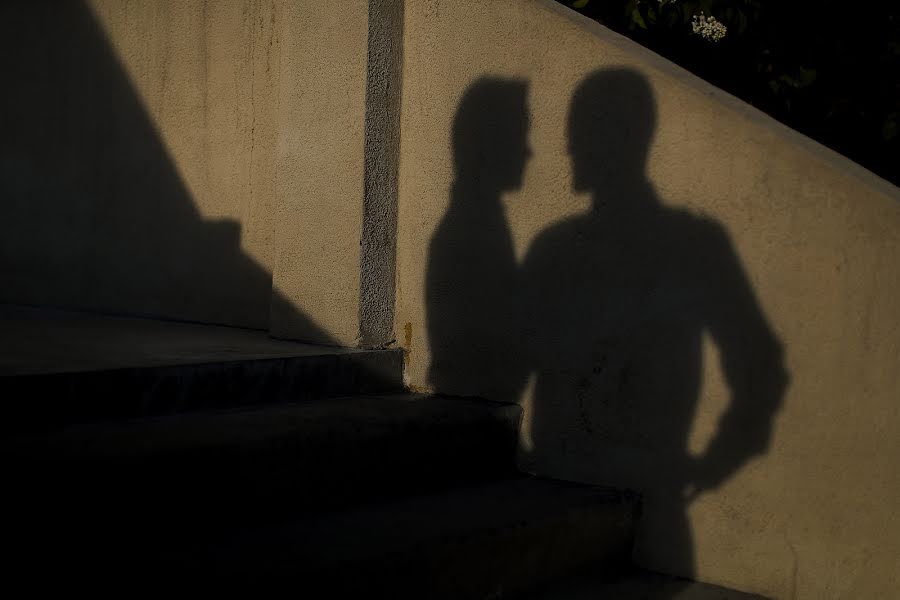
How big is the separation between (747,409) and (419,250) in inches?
57.8

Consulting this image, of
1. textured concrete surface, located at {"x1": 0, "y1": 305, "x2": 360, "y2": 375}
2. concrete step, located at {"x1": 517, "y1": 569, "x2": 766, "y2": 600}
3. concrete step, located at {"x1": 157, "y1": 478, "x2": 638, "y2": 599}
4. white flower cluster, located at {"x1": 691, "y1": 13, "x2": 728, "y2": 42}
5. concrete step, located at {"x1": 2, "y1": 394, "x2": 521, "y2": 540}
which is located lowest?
concrete step, located at {"x1": 517, "y1": 569, "x2": 766, "y2": 600}

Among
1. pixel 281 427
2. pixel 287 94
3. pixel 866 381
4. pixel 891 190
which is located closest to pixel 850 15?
pixel 891 190

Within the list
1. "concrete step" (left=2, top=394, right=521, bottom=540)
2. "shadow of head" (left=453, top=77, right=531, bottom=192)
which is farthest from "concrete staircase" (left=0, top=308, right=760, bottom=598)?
"shadow of head" (left=453, top=77, right=531, bottom=192)

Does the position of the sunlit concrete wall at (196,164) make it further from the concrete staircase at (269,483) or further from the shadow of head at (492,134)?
the concrete staircase at (269,483)

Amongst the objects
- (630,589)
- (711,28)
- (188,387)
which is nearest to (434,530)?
(630,589)

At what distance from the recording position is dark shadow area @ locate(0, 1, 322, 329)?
492cm

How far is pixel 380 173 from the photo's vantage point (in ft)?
13.6

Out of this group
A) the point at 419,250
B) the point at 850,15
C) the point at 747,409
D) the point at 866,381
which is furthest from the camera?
the point at 850,15

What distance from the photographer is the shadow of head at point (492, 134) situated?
152 inches

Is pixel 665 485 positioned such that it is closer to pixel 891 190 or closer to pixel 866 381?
pixel 866 381

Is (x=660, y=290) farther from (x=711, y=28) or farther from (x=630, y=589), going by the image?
(x=711, y=28)

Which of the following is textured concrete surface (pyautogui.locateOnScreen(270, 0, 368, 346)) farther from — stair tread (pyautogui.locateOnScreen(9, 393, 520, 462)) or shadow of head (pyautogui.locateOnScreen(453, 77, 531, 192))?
stair tread (pyautogui.locateOnScreen(9, 393, 520, 462))

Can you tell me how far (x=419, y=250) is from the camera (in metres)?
4.16

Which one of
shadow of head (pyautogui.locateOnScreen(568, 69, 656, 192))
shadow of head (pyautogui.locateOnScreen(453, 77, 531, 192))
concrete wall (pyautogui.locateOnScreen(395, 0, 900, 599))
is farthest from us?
shadow of head (pyautogui.locateOnScreen(453, 77, 531, 192))
